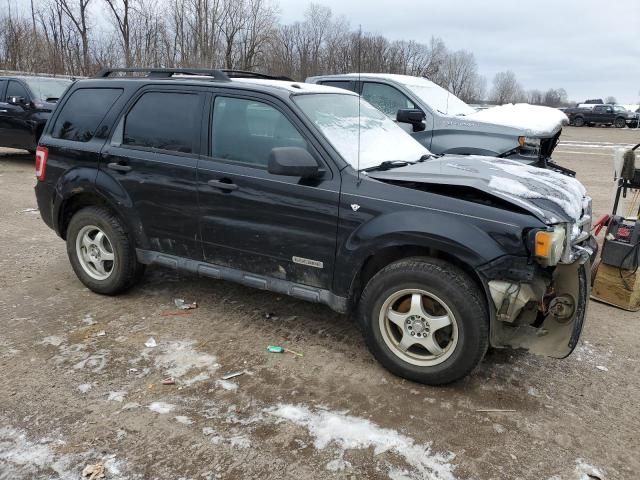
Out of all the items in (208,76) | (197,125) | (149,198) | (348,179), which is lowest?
(149,198)

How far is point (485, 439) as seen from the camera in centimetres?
297

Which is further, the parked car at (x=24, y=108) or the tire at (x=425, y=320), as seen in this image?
the parked car at (x=24, y=108)

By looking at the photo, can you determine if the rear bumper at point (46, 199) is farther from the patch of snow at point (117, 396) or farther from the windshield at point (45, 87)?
the windshield at point (45, 87)

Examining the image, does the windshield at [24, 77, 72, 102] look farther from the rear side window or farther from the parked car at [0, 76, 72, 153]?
the rear side window

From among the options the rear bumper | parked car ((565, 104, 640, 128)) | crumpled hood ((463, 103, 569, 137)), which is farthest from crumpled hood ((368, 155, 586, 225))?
parked car ((565, 104, 640, 128))

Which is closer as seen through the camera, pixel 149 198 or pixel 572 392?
pixel 572 392

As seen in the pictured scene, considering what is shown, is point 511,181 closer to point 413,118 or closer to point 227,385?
point 227,385

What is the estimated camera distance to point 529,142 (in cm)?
733

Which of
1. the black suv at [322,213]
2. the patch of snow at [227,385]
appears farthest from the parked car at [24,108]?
the patch of snow at [227,385]

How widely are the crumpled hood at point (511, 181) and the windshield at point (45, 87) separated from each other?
10.9m

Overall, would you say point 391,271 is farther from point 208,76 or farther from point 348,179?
point 208,76

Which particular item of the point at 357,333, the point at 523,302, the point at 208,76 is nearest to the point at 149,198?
the point at 208,76

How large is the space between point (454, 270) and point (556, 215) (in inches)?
27.5

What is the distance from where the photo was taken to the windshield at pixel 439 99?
8023 mm
